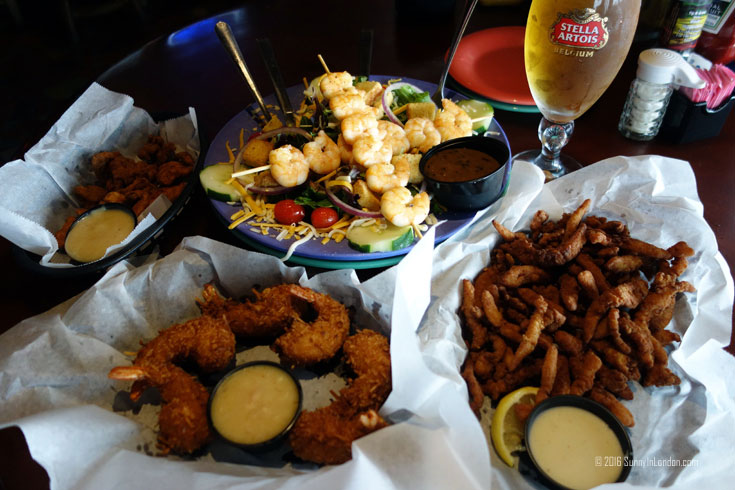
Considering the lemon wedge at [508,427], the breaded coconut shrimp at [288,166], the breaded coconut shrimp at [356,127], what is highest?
the breaded coconut shrimp at [356,127]

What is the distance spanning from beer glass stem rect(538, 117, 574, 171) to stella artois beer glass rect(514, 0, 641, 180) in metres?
0.05

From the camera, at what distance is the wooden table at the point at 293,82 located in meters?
1.91

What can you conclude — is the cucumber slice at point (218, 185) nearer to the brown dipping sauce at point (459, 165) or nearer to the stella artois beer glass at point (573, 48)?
the brown dipping sauce at point (459, 165)

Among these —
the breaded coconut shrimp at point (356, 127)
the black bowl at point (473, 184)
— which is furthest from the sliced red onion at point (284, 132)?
the black bowl at point (473, 184)

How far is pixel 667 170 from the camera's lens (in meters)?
2.04

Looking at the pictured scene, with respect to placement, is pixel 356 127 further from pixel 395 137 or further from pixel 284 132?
pixel 284 132

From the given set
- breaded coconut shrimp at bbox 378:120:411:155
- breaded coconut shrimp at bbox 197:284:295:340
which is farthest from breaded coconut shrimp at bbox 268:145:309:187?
breaded coconut shrimp at bbox 197:284:295:340

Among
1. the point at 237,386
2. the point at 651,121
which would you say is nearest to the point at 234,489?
the point at 237,386

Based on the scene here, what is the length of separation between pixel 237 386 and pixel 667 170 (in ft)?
6.08

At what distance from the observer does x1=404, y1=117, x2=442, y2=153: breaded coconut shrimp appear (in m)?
2.19

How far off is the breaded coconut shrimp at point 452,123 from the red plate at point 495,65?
0.39 meters

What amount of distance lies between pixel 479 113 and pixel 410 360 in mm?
1430

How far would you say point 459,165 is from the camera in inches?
80.4

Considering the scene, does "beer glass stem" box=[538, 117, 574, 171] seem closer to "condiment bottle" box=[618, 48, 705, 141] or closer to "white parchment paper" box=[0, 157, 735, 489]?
"white parchment paper" box=[0, 157, 735, 489]
